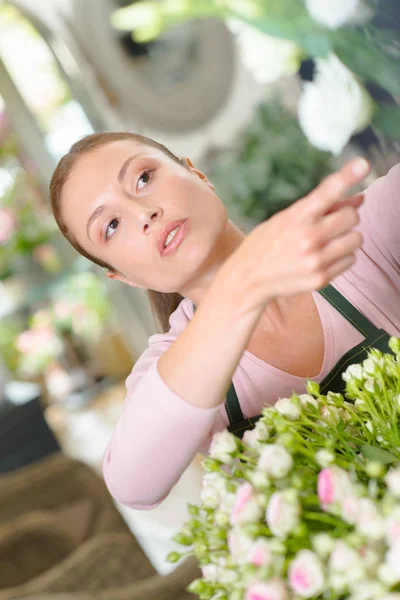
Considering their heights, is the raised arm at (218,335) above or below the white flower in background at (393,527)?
above

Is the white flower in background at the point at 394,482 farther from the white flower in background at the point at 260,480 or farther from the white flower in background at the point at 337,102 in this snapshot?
the white flower in background at the point at 337,102

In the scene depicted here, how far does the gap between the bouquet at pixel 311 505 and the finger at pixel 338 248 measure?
0.09 meters

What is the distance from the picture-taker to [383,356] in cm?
46

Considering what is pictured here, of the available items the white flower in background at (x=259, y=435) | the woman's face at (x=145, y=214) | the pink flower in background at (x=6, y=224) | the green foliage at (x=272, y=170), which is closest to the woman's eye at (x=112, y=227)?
the woman's face at (x=145, y=214)

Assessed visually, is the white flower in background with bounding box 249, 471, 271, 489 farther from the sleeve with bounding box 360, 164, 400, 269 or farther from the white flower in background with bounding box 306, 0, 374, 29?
the white flower in background with bounding box 306, 0, 374, 29

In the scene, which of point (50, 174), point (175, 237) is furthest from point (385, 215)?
point (50, 174)

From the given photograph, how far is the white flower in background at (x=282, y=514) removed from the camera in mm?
332

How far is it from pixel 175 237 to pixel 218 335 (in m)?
0.12

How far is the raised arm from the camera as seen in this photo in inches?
14.8

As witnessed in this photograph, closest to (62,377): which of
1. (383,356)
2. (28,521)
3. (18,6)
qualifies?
(28,521)

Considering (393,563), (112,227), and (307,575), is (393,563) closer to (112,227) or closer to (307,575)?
(307,575)

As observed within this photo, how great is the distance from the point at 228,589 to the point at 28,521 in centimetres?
142

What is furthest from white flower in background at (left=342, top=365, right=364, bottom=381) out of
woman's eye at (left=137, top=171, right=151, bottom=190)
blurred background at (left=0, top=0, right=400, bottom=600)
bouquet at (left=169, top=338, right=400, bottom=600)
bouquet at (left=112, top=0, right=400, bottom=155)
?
blurred background at (left=0, top=0, right=400, bottom=600)

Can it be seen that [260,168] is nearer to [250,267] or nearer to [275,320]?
[275,320]
